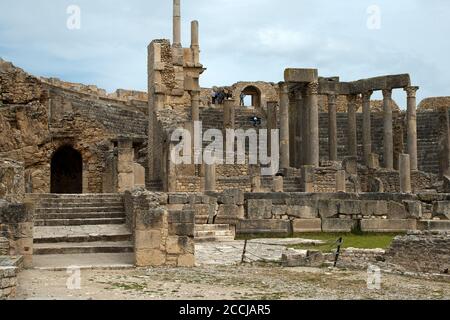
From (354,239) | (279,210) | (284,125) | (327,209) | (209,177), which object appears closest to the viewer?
(354,239)

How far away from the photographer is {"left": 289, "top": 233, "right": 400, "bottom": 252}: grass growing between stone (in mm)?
16750

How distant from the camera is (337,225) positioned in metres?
20.6

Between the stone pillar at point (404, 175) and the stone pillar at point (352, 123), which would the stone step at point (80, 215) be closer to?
the stone pillar at point (404, 175)

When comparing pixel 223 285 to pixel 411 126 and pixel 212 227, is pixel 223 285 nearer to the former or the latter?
pixel 212 227

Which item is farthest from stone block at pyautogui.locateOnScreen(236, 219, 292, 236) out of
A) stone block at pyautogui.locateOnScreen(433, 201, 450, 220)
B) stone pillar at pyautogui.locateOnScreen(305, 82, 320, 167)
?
stone pillar at pyautogui.locateOnScreen(305, 82, 320, 167)

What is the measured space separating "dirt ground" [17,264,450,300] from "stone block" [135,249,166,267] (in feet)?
1.46

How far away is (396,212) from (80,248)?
10966 millimetres

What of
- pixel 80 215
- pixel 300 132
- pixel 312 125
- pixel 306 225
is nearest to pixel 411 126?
pixel 300 132

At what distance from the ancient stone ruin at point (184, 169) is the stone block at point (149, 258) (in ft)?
0.07

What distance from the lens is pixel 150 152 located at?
31.7 metres

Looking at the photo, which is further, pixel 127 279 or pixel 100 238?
pixel 100 238
